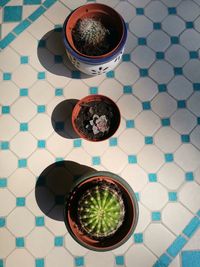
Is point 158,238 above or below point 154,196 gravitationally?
below

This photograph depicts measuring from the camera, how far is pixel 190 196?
206 cm

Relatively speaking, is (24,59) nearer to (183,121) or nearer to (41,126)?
(41,126)

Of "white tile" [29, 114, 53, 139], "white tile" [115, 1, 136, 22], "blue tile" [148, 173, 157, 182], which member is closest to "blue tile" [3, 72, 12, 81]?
"white tile" [29, 114, 53, 139]

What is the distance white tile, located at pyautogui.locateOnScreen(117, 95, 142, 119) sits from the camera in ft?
7.08

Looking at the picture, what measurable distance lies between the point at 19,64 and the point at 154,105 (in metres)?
0.79

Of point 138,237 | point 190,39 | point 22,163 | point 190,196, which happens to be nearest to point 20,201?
point 22,163

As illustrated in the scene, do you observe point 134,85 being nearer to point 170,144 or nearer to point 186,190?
point 170,144

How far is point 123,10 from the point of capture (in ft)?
7.58

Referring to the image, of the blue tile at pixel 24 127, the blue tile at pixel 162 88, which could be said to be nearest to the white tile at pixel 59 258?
the blue tile at pixel 24 127

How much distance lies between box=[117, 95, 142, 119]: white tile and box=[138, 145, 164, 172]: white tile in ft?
0.65

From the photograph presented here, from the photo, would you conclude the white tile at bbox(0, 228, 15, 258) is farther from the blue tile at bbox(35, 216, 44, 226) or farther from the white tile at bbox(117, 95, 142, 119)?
the white tile at bbox(117, 95, 142, 119)

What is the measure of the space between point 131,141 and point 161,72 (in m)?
0.43

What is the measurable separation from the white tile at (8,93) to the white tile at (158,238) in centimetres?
100

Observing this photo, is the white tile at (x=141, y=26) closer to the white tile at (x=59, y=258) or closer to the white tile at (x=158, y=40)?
the white tile at (x=158, y=40)
